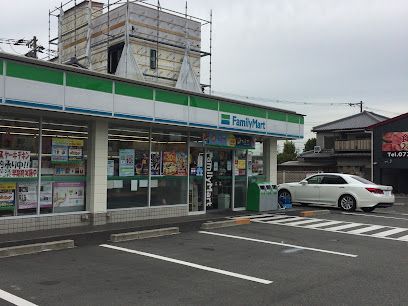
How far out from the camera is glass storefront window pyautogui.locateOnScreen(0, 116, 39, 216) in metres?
10.5

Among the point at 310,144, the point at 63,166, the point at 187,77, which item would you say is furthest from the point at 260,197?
the point at 310,144

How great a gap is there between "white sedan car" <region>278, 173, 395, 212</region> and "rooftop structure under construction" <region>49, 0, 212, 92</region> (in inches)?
497

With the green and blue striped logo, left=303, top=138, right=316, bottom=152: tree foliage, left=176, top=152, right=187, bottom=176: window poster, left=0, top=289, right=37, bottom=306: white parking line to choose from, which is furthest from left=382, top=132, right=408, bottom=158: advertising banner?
left=0, top=289, right=37, bottom=306: white parking line

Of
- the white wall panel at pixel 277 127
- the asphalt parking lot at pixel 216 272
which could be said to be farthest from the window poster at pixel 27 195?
the white wall panel at pixel 277 127

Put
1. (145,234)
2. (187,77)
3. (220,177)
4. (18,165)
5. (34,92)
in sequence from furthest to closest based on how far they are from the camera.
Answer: (187,77) → (220,177) → (145,234) → (18,165) → (34,92)

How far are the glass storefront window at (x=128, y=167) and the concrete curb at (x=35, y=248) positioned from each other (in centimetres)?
333

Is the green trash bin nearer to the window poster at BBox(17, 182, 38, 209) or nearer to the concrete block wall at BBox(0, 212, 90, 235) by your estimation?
the concrete block wall at BBox(0, 212, 90, 235)

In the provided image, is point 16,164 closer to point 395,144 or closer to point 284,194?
point 284,194

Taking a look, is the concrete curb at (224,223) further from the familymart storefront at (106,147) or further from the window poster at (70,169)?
the window poster at (70,169)

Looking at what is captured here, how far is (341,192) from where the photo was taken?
61.0 feet

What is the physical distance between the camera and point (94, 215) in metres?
12.1

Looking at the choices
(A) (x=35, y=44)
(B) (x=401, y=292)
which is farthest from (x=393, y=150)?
(B) (x=401, y=292)

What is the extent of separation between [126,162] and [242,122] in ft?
14.8

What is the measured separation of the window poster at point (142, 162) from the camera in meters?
13.3
